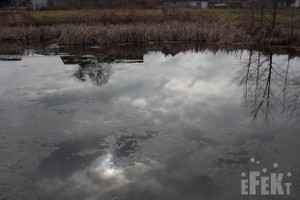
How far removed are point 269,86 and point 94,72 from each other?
4.89m

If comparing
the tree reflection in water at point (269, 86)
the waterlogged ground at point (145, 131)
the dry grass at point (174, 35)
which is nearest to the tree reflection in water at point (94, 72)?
the waterlogged ground at point (145, 131)

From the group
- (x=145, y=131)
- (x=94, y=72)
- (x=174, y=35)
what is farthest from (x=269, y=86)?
(x=174, y=35)

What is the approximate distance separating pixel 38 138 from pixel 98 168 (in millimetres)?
1479

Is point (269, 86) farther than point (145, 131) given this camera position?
Yes

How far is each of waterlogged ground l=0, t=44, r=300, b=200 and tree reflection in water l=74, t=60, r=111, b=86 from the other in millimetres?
54

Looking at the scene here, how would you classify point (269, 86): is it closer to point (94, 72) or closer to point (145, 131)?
point (145, 131)

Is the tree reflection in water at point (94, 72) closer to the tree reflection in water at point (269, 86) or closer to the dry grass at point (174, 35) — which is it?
the tree reflection in water at point (269, 86)

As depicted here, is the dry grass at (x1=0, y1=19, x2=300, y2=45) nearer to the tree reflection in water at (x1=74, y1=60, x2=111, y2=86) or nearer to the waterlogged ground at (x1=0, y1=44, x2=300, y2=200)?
the tree reflection in water at (x1=74, y1=60, x2=111, y2=86)

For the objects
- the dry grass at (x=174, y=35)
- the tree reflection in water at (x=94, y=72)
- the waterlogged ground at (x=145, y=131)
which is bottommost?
the waterlogged ground at (x=145, y=131)

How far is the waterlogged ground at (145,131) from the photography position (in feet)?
11.5

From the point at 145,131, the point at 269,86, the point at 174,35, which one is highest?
the point at 174,35

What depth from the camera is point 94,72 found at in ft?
28.4

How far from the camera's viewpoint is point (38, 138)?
4719mm

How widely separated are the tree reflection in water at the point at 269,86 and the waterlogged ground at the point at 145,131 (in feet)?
0.09
